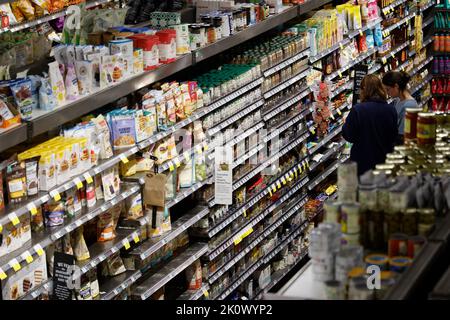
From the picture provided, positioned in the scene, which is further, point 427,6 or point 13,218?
point 427,6

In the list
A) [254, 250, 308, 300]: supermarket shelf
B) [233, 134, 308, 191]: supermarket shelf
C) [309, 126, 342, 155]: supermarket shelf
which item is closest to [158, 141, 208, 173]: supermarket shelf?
[233, 134, 308, 191]: supermarket shelf

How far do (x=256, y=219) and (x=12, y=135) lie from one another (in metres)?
3.85

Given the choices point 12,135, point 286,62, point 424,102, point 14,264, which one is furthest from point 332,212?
point 424,102

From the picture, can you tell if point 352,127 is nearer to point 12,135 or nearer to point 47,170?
point 47,170

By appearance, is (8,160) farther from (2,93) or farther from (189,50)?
(189,50)

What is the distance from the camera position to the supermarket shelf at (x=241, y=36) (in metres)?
7.88

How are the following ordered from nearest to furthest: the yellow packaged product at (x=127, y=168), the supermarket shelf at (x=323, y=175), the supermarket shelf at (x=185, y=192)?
the yellow packaged product at (x=127, y=168) < the supermarket shelf at (x=185, y=192) < the supermarket shelf at (x=323, y=175)

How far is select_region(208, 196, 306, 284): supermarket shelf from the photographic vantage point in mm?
8508

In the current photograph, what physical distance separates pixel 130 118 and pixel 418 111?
2013 mm

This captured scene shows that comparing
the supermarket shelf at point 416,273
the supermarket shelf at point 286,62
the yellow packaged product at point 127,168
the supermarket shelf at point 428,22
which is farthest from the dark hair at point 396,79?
the supermarket shelf at point 428,22

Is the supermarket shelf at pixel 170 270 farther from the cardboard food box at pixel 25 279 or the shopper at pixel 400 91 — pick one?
the shopper at pixel 400 91

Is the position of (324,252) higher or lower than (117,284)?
higher

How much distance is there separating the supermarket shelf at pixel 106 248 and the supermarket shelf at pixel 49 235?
0.28 m

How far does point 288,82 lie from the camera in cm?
972
